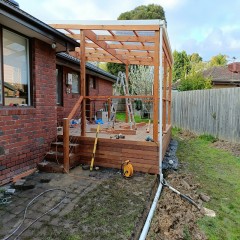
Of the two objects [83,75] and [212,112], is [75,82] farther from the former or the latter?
[212,112]

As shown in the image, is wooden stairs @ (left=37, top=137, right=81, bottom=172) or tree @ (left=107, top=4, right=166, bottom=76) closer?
wooden stairs @ (left=37, top=137, right=81, bottom=172)

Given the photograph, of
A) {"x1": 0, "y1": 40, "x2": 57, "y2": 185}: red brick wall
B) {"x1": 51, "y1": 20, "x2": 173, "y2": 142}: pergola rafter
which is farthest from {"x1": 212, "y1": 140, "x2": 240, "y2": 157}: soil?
{"x1": 0, "y1": 40, "x2": 57, "y2": 185}: red brick wall

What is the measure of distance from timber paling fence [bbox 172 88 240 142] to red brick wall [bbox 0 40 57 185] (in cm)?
686

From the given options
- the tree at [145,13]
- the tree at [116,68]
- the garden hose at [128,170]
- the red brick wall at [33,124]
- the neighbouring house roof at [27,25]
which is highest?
the tree at [145,13]

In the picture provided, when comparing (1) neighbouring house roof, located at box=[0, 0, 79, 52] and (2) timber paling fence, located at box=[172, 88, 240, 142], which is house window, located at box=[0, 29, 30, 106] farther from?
(2) timber paling fence, located at box=[172, 88, 240, 142]

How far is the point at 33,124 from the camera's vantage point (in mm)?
5047

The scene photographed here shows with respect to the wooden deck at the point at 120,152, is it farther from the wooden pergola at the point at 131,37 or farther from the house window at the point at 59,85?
the house window at the point at 59,85

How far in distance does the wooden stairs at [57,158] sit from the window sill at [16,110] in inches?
43.7

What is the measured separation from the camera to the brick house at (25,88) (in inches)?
169

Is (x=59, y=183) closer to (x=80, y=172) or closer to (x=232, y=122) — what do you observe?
(x=80, y=172)

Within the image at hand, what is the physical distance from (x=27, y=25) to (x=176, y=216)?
4317 mm

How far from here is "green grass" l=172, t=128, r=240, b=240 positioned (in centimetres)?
349

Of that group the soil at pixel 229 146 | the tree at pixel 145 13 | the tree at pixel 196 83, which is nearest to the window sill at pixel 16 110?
the soil at pixel 229 146

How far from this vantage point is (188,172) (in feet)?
19.4
